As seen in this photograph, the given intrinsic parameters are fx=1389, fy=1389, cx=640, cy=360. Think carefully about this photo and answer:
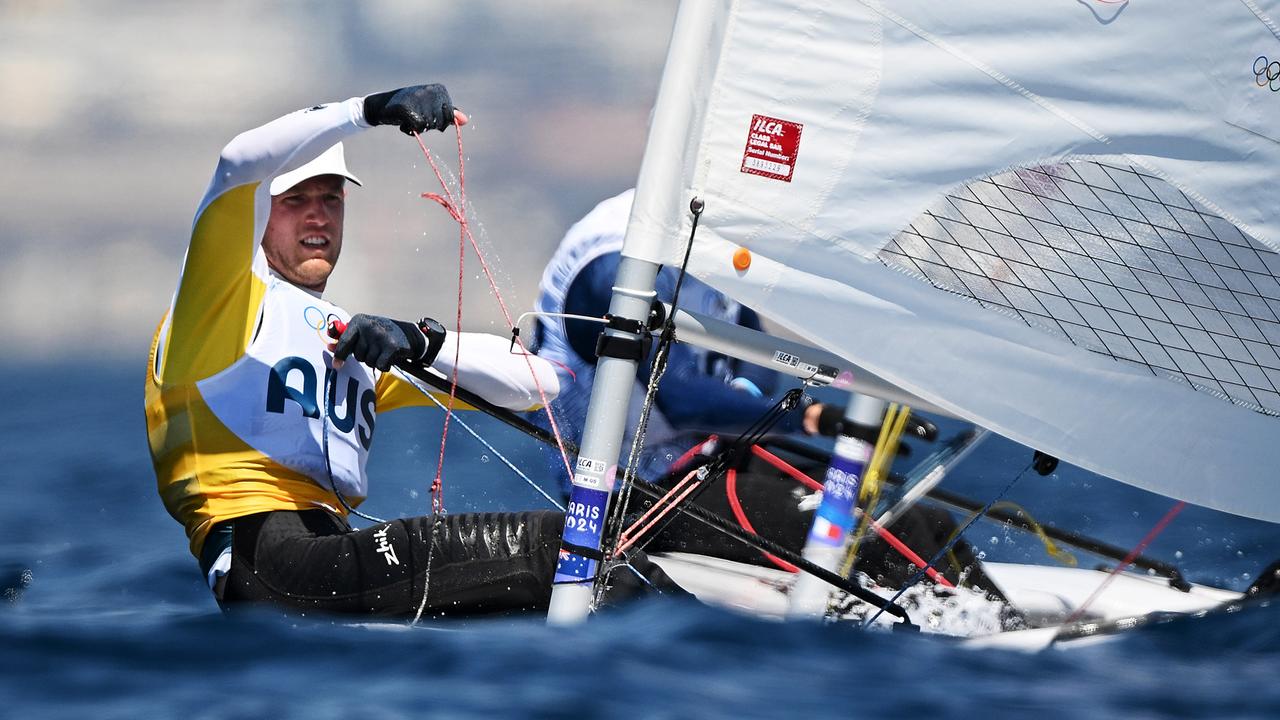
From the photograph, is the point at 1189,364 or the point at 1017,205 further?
the point at 1189,364

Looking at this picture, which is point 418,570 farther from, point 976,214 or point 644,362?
point 976,214

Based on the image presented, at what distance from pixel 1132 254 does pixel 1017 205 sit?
9.2 inches

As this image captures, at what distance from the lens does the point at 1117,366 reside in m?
2.22

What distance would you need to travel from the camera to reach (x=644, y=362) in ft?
10.3

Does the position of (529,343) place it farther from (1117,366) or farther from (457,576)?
(1117,366)

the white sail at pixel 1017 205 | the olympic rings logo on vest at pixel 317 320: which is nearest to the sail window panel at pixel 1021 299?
the white sail at pixel 1017 205

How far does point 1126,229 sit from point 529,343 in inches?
57.8

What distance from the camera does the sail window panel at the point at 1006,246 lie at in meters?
2.16

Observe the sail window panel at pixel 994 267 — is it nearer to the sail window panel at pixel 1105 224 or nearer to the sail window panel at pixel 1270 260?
the sail window panel at pixel 1105 224

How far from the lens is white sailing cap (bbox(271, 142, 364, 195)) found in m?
2.70

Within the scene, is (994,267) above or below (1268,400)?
above

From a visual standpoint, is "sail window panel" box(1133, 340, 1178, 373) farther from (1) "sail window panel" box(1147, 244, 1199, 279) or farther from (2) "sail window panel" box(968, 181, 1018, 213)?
(2) "sail window panel" box(968, 181, 1018, 213)

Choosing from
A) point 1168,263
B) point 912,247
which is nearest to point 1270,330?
point 1168,263

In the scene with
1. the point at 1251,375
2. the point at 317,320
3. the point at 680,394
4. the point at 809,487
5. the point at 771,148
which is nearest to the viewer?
the point at 771,148
